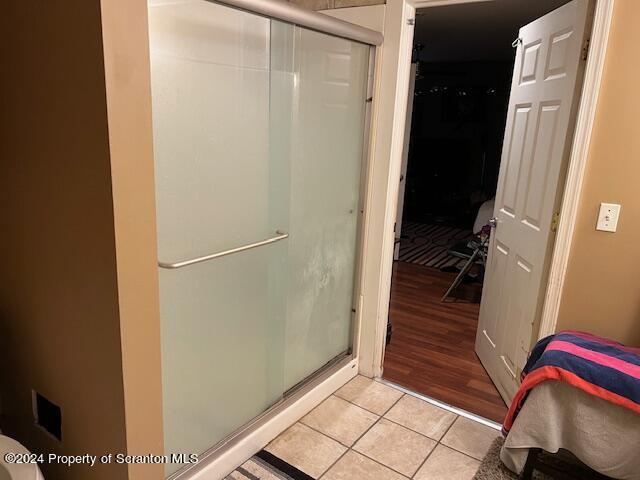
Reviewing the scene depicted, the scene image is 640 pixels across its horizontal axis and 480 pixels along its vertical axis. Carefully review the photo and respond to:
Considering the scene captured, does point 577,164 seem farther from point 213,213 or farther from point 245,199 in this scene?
point 213,213

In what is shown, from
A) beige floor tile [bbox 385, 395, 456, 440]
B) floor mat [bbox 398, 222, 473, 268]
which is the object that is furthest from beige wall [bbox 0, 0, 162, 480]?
floor mat [bbox 398, 222, 473, 268]

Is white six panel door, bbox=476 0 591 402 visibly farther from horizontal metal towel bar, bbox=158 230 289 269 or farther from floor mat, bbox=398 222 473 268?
floor mat, bbox=398 222 473 268

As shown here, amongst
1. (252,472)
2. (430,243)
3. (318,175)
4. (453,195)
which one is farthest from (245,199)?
(453,195)

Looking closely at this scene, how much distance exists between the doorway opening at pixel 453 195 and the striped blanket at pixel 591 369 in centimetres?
41

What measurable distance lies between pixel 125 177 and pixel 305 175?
101 centimetres

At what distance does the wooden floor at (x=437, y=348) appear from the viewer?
8.21 ft

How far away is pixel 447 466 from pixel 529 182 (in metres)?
1.42

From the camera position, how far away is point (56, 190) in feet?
4.15

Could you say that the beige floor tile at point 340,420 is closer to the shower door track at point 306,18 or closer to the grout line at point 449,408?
the grout line at point 449,408

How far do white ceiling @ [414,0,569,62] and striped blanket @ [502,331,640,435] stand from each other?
1.82m

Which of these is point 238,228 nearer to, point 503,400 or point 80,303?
point 80,303

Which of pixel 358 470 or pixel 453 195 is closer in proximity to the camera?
pixel 358 470

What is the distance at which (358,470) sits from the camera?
188 centimetres

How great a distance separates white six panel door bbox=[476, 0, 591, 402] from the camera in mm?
1938
